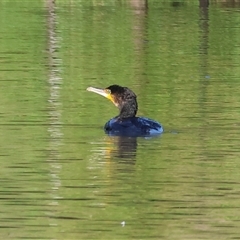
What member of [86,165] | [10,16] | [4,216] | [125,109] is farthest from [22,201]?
[10,16]

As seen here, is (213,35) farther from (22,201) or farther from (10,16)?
(22,201)

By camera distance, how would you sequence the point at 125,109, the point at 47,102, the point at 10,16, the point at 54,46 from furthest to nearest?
the point at 10,16, the point at 54,46, the point at 47,102, the point at 125,109

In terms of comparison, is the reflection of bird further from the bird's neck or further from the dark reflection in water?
the dark reflection in water

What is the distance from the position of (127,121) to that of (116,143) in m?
0.91

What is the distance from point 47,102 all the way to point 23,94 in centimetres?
104

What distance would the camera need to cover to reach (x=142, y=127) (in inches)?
651

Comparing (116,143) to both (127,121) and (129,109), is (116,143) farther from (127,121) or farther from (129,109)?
(129,109)

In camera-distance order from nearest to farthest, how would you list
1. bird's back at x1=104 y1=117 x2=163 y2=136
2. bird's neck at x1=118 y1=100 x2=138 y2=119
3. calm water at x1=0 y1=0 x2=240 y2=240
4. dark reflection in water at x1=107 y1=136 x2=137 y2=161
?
1. calm water at x1=0 y1=0 x2=240 y2=240
2. dark reflection in water at x1=107 y1=136 x2=137 y2=161
3. bird's back at x1=104 y1=117 x2=163 y2=136
4. bird's neck at x1=118 y1=100 x2=138 y2=119

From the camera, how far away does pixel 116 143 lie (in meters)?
15.9

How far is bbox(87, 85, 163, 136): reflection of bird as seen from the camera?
16.5 m

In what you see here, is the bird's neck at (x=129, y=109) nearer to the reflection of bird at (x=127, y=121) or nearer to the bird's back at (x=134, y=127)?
the reflection of bird at (x=127, y=121)

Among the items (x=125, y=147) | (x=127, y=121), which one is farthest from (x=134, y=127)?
(x=125, y=147)

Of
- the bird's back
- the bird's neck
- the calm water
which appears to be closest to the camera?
the calm water

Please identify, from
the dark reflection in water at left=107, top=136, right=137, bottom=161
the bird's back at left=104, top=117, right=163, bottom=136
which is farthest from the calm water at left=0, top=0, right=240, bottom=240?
the bird's back at left=104, top=117, right=163, bottom=136
